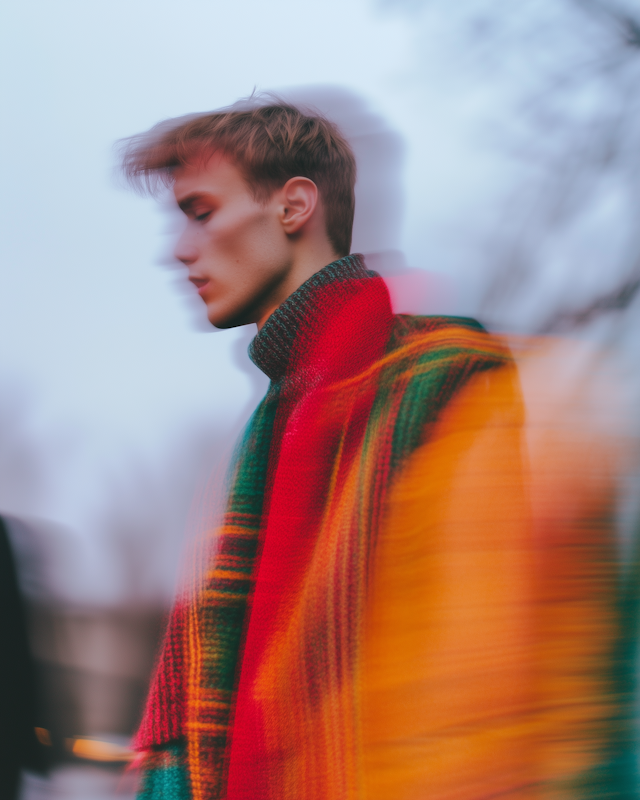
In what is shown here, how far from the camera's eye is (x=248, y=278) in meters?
0.58

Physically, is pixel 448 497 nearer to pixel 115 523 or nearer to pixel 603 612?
pixel 603 612

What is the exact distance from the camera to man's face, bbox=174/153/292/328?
1.89 feet

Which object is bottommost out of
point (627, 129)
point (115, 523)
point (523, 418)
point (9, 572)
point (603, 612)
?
point (9, 572)

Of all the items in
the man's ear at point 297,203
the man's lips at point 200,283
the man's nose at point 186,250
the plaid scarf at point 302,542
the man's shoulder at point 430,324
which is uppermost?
the man's ear at point 297,203

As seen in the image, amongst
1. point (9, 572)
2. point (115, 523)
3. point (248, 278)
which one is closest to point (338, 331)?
point (248, 278)

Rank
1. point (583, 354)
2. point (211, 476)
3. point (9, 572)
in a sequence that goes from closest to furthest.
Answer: point (583, 354) < point (211, 476) < point (9, 572)

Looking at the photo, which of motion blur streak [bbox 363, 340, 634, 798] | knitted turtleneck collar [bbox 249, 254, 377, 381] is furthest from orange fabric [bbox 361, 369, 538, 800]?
knitted turtleneck collar [bbox 249, 254, 377, 381]

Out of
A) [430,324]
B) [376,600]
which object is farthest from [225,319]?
[376,600]

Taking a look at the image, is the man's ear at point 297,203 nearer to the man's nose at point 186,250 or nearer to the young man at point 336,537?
the young man at point 336,537

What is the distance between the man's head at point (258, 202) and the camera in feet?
1.89

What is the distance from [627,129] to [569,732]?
1.61 feet

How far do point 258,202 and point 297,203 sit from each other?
0.13ft

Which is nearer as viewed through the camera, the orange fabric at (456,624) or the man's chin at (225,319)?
the orange fabric at (456,624)

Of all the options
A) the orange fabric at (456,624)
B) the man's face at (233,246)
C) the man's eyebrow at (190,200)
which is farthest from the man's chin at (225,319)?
the orange fabric at (456,624)
